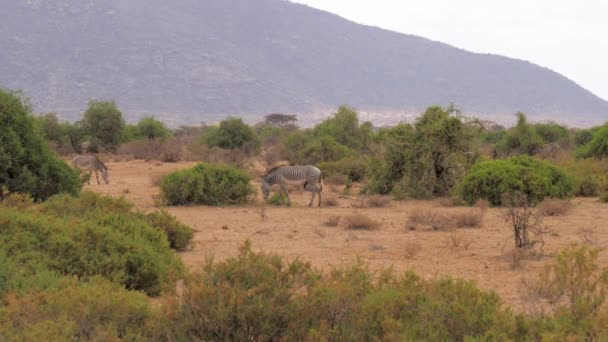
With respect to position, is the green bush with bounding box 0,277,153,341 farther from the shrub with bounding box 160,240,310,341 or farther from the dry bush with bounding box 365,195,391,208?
the dry bush with bounding box 365,195,391,208

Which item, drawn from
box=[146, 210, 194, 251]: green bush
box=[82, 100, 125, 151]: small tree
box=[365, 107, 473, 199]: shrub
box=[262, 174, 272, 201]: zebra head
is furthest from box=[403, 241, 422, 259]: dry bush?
box=[82, 100, 125, 151]: small tree

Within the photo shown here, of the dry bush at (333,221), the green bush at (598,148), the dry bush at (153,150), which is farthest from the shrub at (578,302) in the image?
the dry bush at (153,150)

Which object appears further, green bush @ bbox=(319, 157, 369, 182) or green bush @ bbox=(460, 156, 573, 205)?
green bush @ bbox=(319, 157, 369, 182)

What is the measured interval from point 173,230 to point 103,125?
3343 cm

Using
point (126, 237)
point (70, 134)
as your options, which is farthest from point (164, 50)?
point (126, 237)

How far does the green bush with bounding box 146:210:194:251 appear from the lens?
1212 centimetres

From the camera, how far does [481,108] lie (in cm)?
13925

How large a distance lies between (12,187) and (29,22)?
115m

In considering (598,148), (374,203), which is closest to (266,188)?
(374,203)

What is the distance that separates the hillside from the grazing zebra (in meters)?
84.3

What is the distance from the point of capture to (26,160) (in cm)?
1427

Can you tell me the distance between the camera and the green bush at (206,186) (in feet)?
63.9

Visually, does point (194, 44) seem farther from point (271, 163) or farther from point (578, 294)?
point (578, 294)

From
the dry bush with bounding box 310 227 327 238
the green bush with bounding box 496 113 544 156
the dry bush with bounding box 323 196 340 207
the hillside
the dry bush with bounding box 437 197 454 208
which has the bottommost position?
the dry bush with bounding box 323 196 340 207
